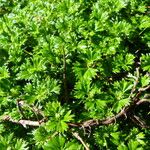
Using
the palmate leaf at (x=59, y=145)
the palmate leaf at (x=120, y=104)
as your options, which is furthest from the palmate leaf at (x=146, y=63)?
the palmate leaf at (x=59, y=145)

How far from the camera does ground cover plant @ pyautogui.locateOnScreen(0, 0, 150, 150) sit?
190 cm

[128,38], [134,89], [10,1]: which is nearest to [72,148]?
[134,89]

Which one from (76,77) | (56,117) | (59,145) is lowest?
(59,145)

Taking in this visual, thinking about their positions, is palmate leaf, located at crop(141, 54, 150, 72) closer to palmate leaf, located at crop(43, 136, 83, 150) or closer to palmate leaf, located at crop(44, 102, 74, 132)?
palmate leaf, located at crop(44, 102, 74, 132)

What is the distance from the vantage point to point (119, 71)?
2139mm

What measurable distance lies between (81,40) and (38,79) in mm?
405

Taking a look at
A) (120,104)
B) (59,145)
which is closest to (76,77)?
(120,104)

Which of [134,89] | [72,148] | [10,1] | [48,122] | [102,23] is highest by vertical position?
[10,1]

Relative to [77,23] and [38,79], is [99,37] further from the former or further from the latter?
[38,79]

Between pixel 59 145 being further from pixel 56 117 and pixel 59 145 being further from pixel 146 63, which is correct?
pixel 146 63

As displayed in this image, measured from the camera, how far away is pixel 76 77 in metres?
2.10

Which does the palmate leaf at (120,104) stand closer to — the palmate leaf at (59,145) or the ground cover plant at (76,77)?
the ground cover plant at (76,77)

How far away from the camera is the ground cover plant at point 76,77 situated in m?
1.90

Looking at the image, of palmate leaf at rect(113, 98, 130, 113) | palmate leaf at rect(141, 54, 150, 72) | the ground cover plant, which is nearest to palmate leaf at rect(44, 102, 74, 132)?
the ground cover plant
